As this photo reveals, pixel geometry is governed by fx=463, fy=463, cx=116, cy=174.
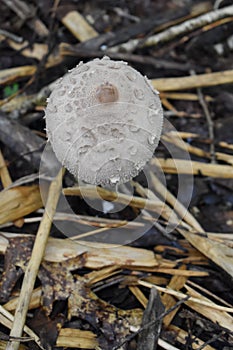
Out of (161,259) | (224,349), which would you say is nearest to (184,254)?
(161,259)

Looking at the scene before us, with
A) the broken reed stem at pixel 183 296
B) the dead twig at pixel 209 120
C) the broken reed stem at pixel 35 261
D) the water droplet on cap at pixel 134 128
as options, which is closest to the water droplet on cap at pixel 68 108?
the water droplet on cap at pixel 134 128

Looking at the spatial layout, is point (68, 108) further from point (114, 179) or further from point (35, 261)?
point (35, 261)

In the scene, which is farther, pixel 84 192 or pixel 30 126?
pixel 30 126

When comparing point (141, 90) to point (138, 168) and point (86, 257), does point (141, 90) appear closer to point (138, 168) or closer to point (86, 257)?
point (138, 168)

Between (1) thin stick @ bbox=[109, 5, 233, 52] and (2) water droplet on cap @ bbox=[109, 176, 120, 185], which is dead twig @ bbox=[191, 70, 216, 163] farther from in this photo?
(2) water droplet on cap @ bbox=[109, 176, 120, 185]

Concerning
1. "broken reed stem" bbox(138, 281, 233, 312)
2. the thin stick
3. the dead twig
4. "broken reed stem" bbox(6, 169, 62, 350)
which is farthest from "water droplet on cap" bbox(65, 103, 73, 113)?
the thin stick

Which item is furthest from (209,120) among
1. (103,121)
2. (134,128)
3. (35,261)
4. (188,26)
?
(35,261)
